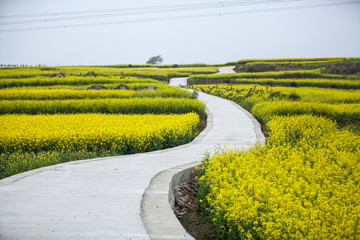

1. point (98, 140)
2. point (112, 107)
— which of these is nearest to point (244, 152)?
point (98, 140)

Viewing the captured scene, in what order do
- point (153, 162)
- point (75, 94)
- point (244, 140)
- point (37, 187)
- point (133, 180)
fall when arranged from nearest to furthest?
point (37, 187) → point (133, 180) → point (153, 162) → point (244, 140) → point (75, 94)

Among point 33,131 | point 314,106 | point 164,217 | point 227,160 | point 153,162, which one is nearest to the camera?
point 164,217

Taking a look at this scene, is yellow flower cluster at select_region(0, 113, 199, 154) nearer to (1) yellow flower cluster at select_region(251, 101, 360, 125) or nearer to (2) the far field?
(2) the far field

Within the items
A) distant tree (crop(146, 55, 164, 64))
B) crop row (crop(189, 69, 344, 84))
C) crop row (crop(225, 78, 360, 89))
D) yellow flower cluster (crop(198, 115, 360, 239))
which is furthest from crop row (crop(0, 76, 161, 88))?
distant tree (crop(146, 55, 164, 64))

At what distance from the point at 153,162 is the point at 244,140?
3636 mm

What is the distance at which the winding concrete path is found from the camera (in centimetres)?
353

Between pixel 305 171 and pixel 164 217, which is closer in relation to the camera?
pixel 164 217

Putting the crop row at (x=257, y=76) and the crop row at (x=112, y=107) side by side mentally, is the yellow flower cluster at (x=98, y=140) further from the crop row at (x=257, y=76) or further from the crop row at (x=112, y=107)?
the crop row at (x=257, y=76)

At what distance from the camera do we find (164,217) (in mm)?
3865

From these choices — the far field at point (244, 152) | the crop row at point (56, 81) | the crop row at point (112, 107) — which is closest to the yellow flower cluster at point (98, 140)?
the far field at point (244, 152)

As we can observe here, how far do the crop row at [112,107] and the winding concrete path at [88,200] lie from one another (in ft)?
26.5

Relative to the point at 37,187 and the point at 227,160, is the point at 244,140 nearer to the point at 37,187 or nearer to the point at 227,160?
the point at 227,160

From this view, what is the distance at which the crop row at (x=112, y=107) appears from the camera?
1555 cm

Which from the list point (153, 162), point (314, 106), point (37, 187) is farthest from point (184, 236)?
point (314, 106)
